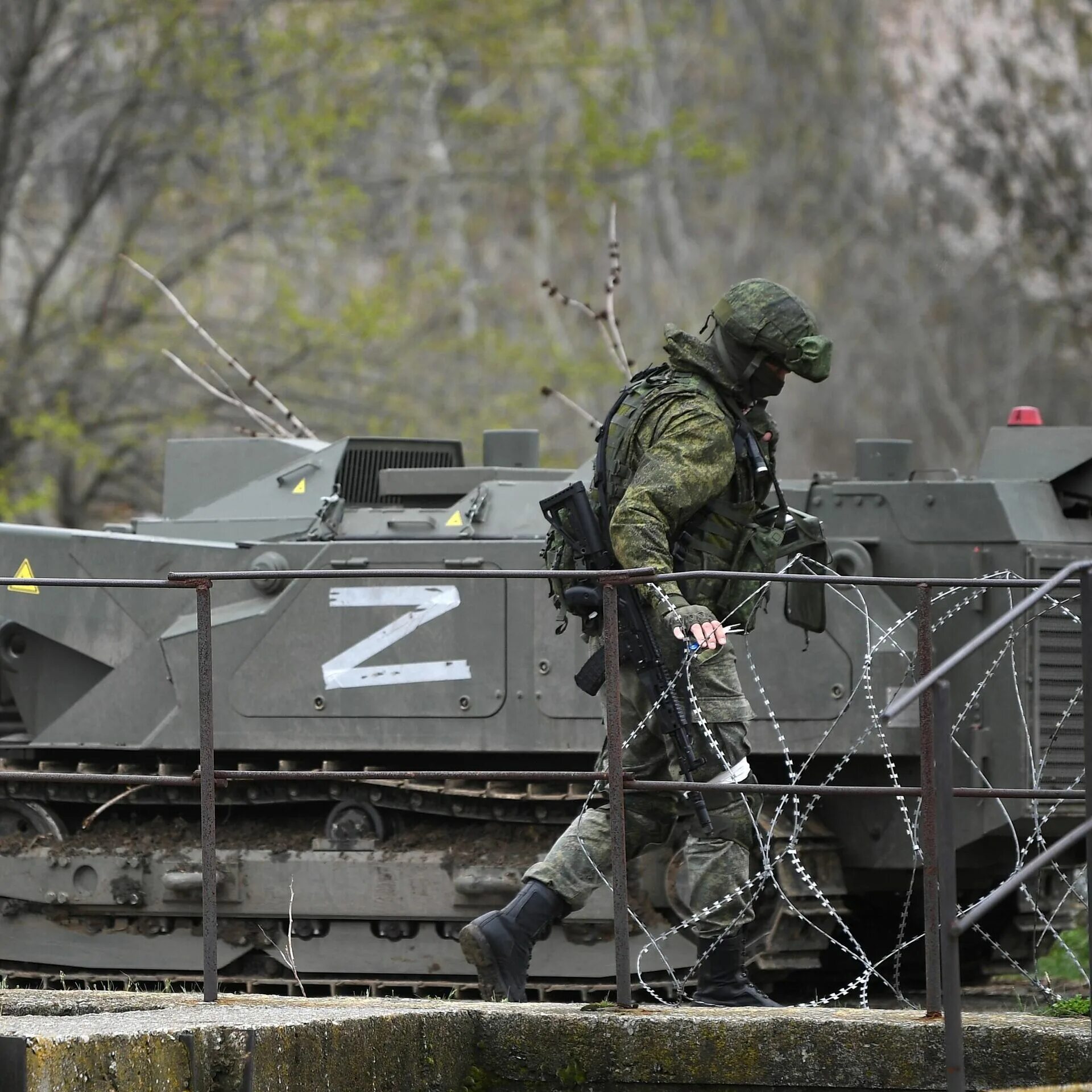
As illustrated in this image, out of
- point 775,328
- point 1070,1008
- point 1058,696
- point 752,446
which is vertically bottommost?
point 1070,1008

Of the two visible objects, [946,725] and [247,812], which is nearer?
[946,725]

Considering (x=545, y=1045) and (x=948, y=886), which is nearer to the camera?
(x=948, y=886)

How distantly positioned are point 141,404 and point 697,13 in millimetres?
21567

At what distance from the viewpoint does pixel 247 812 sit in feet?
28.8

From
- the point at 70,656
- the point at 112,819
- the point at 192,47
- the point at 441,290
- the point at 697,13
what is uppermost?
the point at 697,13

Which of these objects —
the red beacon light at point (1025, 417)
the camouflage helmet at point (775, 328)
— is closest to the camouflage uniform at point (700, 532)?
the camouflage helmet at point (775, 328)

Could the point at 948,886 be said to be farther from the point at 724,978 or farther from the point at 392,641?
the point at 392,641

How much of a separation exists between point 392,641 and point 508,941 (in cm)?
240

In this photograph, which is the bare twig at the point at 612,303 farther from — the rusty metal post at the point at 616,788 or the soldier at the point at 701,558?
the rusty metal post at the point at 616,788

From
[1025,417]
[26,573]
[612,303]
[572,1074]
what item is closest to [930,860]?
[572,1074]

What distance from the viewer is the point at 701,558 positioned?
641cm

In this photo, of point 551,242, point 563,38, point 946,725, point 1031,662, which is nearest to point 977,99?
point 563,38

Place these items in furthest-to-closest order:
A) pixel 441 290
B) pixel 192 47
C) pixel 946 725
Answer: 1. pixel 441 290
2. pixel 192 47
3. pixel 946 725

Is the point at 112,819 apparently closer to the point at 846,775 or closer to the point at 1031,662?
the point at 846,775
